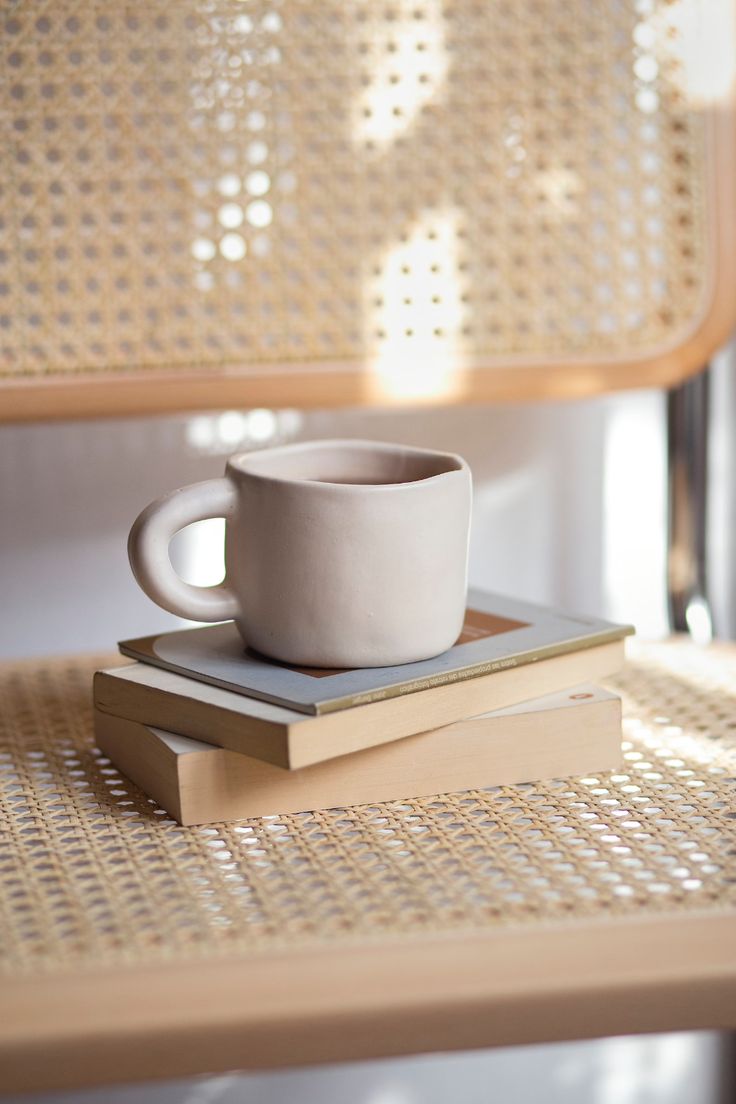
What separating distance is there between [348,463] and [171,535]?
0.35ft

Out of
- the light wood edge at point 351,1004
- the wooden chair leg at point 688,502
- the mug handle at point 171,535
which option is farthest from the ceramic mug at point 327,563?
the wooden chair leg at point 688,502

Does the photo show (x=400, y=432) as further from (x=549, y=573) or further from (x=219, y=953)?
(x=219, y=953)

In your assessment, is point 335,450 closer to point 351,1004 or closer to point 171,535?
point 171,535

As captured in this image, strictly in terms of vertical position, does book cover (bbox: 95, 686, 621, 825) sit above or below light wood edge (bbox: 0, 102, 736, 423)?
below

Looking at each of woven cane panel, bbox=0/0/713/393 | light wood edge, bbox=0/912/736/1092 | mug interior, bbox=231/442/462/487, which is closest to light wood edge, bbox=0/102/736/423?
woven cane panel, bbox=0/0/713/393

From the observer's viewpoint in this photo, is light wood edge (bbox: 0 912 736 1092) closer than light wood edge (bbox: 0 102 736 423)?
Yes

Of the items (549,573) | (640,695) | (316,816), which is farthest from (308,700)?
(549,573)

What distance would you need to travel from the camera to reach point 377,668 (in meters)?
0.47

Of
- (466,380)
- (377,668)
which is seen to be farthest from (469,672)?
(466,380)

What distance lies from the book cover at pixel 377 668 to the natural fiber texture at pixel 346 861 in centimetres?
5

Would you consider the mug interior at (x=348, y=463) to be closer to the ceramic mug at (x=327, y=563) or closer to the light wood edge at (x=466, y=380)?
the ceramic mug at (x=327, y=563)

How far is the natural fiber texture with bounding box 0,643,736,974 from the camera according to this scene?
0.38 m

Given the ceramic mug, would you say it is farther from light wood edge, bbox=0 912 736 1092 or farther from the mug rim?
light wood edge, bbox=0 912 736 1092

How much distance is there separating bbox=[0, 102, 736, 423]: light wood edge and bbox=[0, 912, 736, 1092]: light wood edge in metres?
0.39
